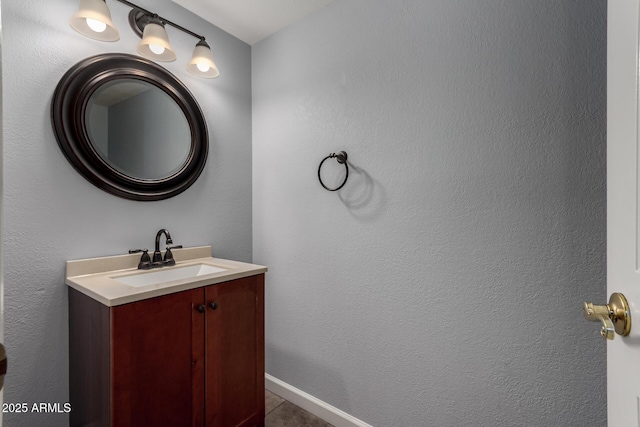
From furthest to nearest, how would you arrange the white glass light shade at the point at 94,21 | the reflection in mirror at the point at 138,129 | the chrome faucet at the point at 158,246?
the chrome faucet at the point at 158,246 < the reflection in mirror at the point at 138,129 < the white glass light shade at the point at 94,21

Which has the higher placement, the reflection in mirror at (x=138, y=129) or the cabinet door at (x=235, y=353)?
the reflection in mirror at (x=138, y=129)

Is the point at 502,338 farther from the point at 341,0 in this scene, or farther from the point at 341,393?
the point at 341,0

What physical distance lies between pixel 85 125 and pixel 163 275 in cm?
79

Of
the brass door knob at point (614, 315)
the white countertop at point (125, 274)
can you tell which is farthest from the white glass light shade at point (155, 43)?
the brass door knob at point (614, 315)

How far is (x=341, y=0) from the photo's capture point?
1.67 metres

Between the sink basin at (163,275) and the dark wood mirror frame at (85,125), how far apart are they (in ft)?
1.28

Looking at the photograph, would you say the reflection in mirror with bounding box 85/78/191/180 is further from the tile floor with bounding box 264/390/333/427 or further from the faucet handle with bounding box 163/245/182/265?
the tile floor with bounding box 264/390/333/427

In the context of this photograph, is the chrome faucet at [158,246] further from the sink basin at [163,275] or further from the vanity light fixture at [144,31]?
the vanity light fixture at [144,31]

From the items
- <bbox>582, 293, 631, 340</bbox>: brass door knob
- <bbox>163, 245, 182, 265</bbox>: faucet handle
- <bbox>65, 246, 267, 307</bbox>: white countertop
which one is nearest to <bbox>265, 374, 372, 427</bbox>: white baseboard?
<bbox>65, 246, 267, 307</bbox>: white countertop

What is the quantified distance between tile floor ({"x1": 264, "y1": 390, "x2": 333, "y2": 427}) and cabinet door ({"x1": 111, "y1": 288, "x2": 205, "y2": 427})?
53cm

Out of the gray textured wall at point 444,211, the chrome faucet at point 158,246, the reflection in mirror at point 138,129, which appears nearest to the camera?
the gray textured wall at point 444,211

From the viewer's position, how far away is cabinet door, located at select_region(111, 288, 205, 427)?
3.64 ft

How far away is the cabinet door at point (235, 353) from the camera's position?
138cm

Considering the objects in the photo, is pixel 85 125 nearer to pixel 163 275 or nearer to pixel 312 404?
pixel 163 275
